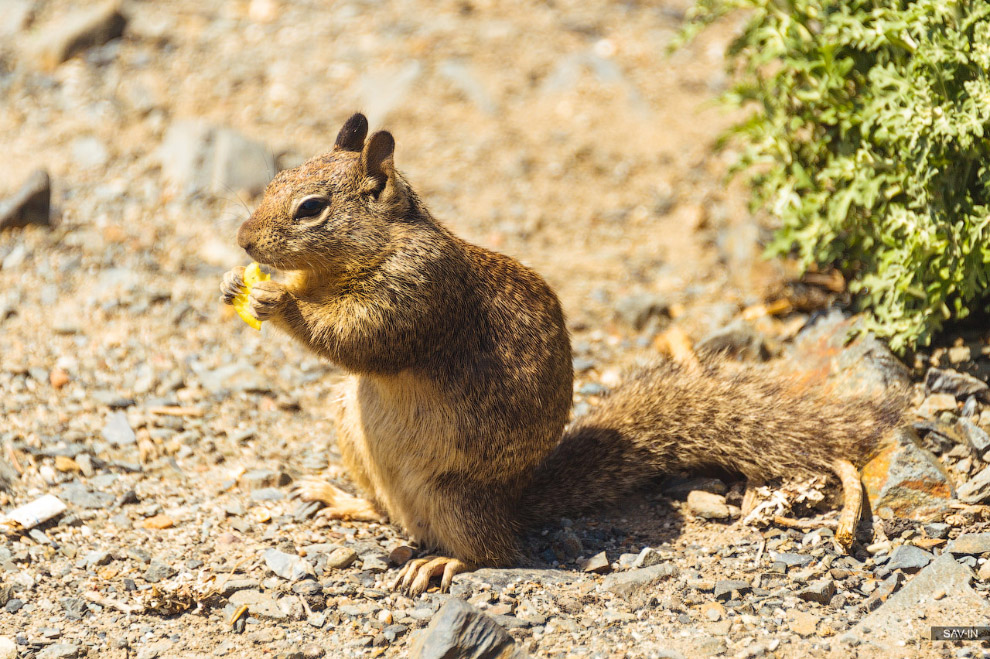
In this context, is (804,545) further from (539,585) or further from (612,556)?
(539,585)

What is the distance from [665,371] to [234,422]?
254 cm

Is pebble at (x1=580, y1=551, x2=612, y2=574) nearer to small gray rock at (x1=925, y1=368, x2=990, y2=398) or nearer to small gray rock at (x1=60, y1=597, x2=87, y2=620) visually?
small gray rock at (x1=925, y1=368, x2=990, y2=398)

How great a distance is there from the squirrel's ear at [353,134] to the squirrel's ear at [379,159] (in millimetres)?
263

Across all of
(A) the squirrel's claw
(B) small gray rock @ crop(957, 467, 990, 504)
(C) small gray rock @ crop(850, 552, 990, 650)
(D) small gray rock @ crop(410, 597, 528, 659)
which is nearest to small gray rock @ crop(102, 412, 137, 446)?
(A) the squirrel's claw

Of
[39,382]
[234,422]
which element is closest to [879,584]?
[234,422]

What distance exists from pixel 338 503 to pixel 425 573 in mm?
873

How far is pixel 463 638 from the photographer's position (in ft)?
11.6

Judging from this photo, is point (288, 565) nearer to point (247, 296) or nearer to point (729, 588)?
point (247, 296)

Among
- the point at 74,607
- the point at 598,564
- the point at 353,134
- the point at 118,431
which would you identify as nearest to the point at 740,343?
the point at 598,564

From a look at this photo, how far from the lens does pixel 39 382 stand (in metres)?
5.55

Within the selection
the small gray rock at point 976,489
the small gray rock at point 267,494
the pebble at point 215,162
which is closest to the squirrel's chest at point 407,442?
the small gray rock at point 267,494

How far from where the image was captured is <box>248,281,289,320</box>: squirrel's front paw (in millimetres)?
4250

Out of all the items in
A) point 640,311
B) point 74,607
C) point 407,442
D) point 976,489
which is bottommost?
point 640,311

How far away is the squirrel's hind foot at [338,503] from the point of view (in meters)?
4.88
